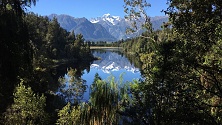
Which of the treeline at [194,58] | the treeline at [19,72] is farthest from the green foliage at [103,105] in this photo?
the treeline at [194,58]

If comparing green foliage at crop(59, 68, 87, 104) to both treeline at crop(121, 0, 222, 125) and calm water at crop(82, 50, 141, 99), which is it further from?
treeline at crop(121, 0, 222, 125)

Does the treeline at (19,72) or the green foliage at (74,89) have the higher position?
the treeline at (19,72)

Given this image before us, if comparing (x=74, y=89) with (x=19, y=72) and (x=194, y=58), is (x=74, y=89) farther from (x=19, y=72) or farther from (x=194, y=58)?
(x=194, y=58)

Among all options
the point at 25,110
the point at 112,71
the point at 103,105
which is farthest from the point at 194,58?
the point at 112,71

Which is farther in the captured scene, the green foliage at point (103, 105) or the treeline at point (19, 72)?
the green foliage at point (103, 105)

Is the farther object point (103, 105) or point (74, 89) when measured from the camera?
point (74, 89)

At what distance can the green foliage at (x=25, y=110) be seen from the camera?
22244mm

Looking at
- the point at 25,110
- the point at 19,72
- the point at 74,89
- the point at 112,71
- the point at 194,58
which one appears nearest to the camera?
the point at 194,58

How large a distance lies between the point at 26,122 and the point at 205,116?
62.5 feet

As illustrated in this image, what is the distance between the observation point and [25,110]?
2312 centimetres

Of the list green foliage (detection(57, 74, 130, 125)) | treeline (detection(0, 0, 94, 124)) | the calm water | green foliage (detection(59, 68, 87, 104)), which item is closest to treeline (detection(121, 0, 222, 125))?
treeline (detection(0, 0, 94, 124))

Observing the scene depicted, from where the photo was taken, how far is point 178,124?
8.18 metres

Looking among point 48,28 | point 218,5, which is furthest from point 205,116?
point 48,28

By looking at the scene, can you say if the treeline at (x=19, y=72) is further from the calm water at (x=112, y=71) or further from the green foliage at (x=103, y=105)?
the calm water at (x=112, y=71)
